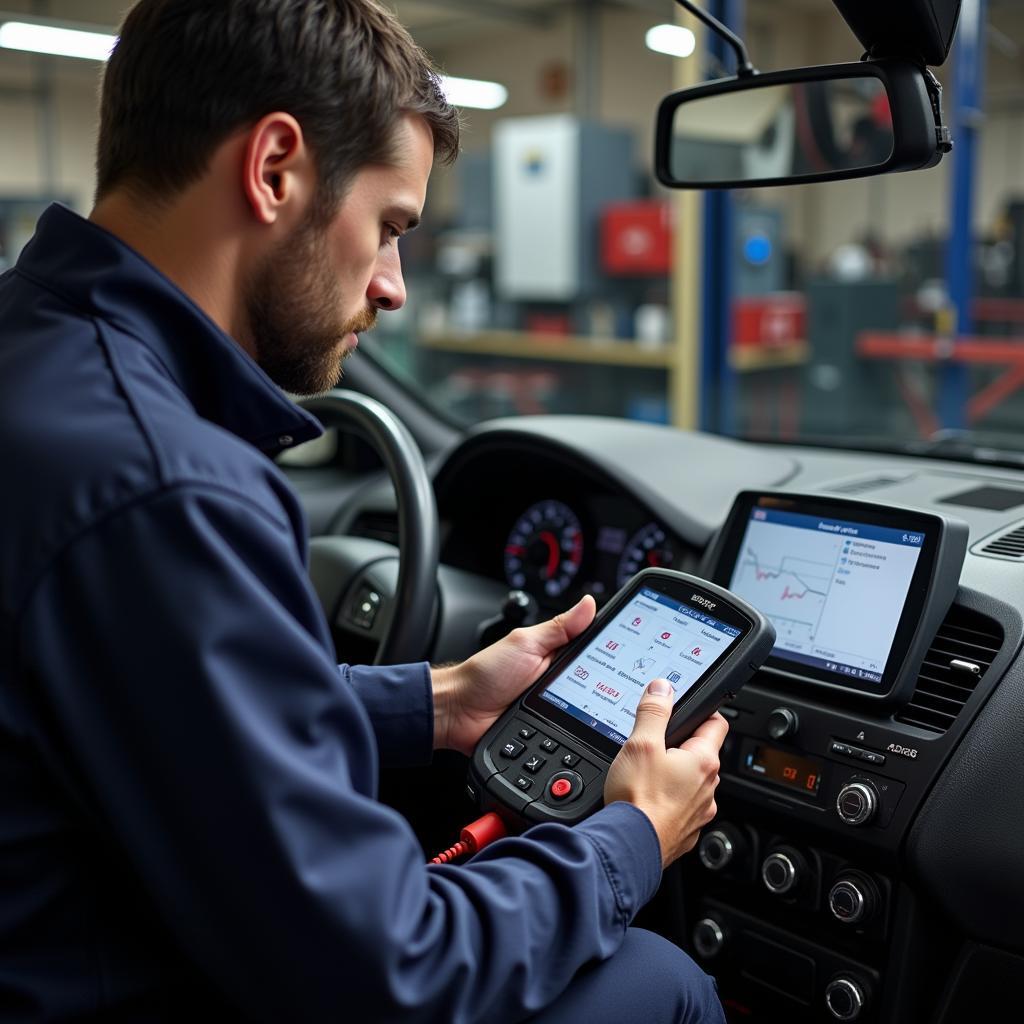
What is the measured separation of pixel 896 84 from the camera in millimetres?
1085

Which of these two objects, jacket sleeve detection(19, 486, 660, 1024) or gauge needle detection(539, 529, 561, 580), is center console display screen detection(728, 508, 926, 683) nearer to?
gauge needle detection(539, 529, 561, 580)

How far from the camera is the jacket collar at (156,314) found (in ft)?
2.57

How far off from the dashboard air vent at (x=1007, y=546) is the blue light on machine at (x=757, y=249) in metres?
5.45

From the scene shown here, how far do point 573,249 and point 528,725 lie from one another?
7072mm

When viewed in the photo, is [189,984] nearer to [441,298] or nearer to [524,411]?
[524,411]

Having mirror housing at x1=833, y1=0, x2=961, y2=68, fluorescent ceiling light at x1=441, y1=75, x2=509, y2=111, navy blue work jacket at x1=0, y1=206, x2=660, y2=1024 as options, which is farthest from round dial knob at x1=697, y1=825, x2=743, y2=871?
fluorescent ceiling light at x1=441, y1=75, x2=509, y2=111

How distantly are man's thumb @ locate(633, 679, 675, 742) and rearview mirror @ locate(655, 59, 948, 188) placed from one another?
54 cm

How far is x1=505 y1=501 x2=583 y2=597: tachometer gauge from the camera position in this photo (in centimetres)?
186

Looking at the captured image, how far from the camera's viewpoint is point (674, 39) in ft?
21.3

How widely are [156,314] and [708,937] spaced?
102 cm

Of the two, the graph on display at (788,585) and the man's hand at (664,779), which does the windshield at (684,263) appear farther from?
the man's hand at (664,779)

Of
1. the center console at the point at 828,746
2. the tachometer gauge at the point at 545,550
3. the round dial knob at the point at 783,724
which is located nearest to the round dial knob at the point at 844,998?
the center console at the point at 828,746

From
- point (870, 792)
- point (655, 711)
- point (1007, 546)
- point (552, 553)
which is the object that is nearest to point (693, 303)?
point (552, 553)

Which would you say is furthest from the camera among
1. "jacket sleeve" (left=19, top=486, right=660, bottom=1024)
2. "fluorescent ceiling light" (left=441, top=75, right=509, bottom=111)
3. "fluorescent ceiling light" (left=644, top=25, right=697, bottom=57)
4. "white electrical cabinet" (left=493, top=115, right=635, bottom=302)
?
"fluorescent ceiling light" (left=441, top=75, right=509, bottom=111)
